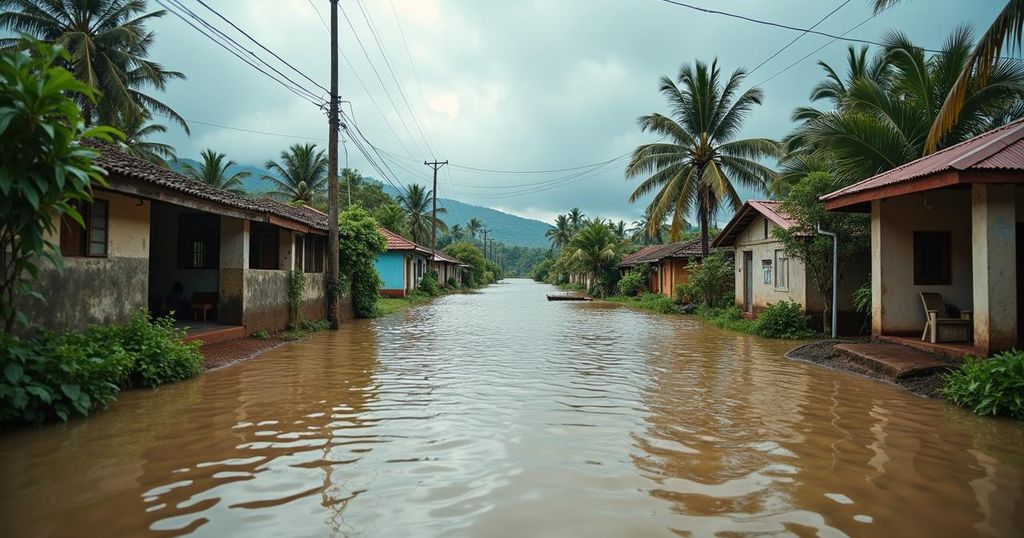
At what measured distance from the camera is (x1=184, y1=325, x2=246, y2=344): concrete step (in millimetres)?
11712

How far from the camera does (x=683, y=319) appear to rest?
2242cm

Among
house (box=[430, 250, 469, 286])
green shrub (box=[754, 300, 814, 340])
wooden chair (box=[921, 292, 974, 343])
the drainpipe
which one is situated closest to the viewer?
wooden chair (box=[921, 292, 974, 343])

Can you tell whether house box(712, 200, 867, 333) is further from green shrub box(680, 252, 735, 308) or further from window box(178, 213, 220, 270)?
window box(178, 213, 220, 270)

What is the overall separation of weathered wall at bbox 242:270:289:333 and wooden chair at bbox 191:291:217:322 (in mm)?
1057

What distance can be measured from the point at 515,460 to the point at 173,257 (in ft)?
44.5

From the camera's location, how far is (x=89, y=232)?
9.20 metres

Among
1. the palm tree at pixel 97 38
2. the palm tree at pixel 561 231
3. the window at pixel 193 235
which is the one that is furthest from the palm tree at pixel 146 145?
the palm tree at pixel 561 231

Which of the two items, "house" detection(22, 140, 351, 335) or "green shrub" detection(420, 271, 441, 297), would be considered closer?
"house" detection(22, 140, 351, 335)

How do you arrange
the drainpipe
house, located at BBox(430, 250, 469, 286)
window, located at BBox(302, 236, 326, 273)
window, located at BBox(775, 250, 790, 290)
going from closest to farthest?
the drainpipe
window, located at BBox(775, 250, 790, 290)
window, located at BBox(302, 236, 326, 273)
house, located at BBox(430, 250, 469, 286)

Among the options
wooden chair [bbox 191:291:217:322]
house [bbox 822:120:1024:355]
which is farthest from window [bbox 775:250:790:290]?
wooden chair [bbox 191:291:217:322]

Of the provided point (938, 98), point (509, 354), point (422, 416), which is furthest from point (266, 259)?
point (938, 98)

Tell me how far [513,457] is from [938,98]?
16.1 metres

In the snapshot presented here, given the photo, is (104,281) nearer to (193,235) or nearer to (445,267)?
(193,235)

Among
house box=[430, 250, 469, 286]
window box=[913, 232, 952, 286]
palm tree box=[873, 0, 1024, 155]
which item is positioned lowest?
window box=[913, 232, 952, 286]
